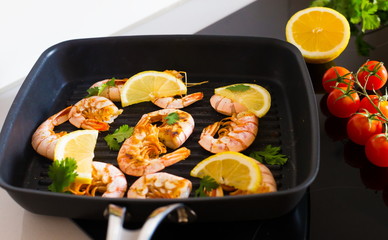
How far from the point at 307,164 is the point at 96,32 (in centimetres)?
121

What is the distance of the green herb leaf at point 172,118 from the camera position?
5.35ft

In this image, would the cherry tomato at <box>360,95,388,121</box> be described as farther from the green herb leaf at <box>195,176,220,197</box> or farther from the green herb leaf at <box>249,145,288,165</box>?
the green herb leaf at <box>195,176,220,197</box>

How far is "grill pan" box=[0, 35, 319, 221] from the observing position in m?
1.25

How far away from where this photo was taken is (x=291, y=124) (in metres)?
1.64

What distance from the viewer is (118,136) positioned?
5.34ft

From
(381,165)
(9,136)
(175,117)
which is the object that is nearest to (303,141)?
(381,165)

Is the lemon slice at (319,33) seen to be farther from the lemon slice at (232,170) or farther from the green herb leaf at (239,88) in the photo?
the lemon slice at (232,170)

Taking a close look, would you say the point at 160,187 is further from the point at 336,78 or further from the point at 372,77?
the point at 372,77

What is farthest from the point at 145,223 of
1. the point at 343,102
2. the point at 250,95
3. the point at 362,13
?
the point at 362,13

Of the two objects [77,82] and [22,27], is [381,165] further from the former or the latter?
[22,27]

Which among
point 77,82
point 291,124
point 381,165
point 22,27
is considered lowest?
point 381,165

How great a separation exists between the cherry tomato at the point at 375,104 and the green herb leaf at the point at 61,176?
0.98 meters

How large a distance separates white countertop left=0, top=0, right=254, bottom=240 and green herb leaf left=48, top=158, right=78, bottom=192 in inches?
3.8

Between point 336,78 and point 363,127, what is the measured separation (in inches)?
9.1
